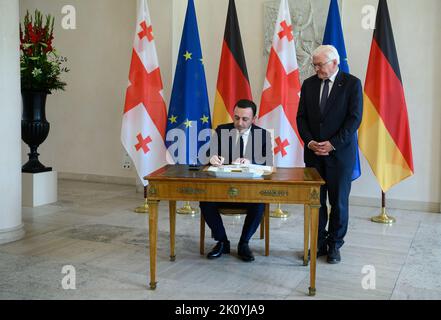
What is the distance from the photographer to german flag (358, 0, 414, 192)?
4.84 m

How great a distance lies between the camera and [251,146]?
138 inches

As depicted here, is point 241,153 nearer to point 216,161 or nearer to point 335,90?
A: point 216,161

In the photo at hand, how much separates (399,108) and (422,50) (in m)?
0.87

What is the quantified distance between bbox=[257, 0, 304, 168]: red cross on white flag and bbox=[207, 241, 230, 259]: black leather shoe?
69.0 inches

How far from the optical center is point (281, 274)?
3.17 m

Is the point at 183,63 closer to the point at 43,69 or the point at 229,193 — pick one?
the point at 43,69

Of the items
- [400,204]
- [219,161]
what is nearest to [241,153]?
[219,161]

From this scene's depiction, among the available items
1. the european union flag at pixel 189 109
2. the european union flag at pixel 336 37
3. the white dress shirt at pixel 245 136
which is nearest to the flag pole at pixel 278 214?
the european union flag at pixel 336 37

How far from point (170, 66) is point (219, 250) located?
340 centimetres

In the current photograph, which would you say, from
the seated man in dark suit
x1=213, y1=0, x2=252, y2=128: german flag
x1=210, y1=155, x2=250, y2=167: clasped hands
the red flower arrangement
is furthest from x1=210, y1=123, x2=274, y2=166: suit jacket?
the red flower arrangement

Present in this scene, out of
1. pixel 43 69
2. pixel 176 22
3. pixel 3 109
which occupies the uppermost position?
pixel 176 22

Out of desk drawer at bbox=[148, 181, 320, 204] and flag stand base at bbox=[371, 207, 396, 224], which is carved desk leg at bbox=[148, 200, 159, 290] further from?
flag stand base at bbox=[371, 207, 396, 224]

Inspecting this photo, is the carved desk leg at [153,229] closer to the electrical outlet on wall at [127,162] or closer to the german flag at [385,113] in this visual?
the german flag at [385,113]

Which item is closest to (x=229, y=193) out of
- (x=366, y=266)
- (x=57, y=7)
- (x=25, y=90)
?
(x=366, y=266)
